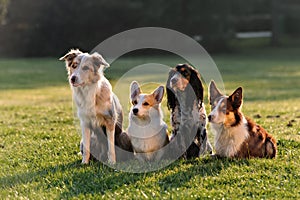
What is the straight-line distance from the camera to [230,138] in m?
6.66

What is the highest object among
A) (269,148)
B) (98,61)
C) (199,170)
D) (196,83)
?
(98,61)

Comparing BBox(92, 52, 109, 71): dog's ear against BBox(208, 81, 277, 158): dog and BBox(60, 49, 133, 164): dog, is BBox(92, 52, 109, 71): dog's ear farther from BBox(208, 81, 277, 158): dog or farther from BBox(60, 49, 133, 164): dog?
BBox(208, 81, 277, 158): dog

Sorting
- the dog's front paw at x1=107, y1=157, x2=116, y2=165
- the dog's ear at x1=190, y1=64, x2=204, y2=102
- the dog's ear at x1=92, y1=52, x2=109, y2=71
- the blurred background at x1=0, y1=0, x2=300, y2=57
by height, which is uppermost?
the blurred background at x1=0, y1=0, x2=300, y2=57

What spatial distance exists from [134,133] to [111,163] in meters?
0.48

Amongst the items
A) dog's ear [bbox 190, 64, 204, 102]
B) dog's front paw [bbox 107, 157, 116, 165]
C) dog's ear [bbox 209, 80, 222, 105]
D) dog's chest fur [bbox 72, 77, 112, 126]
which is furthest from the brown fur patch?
dog's chest fur [bbox 72, 77, 112, 126]

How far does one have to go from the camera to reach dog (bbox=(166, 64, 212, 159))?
678 centimetres

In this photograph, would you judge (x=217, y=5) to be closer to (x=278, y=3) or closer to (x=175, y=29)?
(x=175, y=29)

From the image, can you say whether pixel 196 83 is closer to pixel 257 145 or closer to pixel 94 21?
pixel 257 145

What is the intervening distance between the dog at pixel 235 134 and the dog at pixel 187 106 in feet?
0.78

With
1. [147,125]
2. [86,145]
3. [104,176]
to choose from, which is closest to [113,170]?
[104,176]

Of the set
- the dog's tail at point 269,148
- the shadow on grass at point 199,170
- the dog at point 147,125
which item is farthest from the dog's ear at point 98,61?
the dog's tail at point 269,148

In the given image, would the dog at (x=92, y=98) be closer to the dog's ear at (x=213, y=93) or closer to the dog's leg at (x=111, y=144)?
the dog's leg at (x=111, y=144)

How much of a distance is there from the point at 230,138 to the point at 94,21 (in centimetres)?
3184

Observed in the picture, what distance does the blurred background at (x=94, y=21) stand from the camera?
36.7 meters
